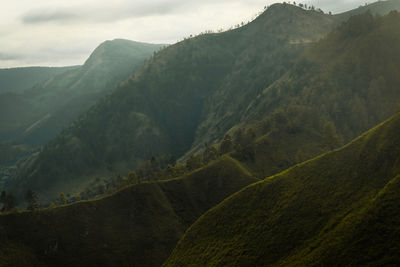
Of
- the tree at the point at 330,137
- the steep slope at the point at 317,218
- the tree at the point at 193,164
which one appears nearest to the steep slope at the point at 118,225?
the steep slope at the point at 317,218

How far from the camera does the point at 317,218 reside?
8538 cm

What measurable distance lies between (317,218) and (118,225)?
81.7 metres

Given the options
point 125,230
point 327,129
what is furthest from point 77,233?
point 327,129

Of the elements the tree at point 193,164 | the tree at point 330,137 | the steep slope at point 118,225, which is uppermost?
the tree at point 330,137

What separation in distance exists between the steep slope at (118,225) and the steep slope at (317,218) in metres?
20.2

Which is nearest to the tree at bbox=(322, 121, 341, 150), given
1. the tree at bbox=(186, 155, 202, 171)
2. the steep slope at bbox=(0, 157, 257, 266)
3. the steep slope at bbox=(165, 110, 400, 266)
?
the steep slope at bbox=(0, 157, 257, 266)

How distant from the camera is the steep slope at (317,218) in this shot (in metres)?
67.2

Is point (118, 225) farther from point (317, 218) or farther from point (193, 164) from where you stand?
point (317, 218)

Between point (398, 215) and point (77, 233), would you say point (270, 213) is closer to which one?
point (398, 215)

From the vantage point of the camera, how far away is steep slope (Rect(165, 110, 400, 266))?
2648 inches

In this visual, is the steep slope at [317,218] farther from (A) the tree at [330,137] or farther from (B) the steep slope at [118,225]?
(A) the tree at [330,137]

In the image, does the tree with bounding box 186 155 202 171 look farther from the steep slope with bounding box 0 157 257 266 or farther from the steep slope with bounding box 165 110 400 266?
the steep slope with bounding box 165 110 400 266

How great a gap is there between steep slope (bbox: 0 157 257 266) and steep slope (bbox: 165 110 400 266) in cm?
2016

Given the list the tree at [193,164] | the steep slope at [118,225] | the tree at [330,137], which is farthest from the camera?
the tree at [193,164]
